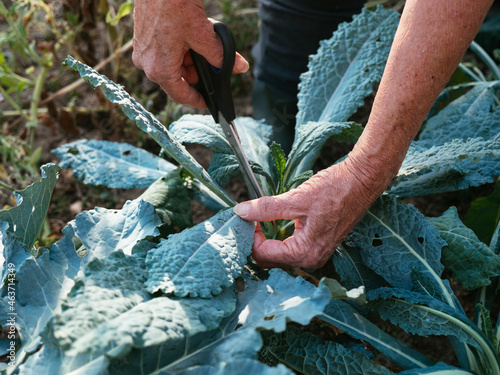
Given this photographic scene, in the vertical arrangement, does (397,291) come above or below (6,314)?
below

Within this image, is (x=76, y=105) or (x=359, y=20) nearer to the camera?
(x=359, y=20)

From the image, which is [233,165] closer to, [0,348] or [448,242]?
[448,242]

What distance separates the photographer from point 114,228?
142cm

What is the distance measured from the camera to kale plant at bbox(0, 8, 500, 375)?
3.45 ft

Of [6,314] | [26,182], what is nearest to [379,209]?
[6,314]

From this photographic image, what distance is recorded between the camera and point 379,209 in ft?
5.13

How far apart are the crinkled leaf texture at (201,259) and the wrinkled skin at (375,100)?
90 mm

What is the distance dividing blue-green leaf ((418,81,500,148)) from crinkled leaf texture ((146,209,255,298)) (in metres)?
0.93

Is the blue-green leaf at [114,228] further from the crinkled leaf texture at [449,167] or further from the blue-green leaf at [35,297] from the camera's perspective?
the crinkled leaf texture at [449,167]

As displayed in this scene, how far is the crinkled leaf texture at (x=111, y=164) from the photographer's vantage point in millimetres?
1791

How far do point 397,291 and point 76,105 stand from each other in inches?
84.0

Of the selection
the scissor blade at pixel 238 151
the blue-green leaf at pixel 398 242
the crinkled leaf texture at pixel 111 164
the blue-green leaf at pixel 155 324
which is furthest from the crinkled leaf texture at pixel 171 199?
the blue-green leaf at pixel 398 242

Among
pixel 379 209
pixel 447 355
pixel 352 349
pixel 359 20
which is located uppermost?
pixel 359 20

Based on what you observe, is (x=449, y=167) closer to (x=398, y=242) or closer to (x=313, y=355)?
(x=398, y=242)
